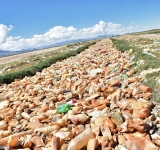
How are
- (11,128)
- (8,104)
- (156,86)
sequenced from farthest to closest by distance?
(8,104), (156,86), (11,128)

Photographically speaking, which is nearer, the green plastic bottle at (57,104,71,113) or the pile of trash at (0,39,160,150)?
the pile of trash at (0,39,160,150)

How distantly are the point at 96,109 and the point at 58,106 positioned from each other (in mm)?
1115

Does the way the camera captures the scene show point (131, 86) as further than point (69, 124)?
Yes

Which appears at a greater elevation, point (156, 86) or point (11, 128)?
point (156, 86)

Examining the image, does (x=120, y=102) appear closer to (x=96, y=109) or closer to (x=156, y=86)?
(x=96, y=109)

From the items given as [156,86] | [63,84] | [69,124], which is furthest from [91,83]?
[69,124]

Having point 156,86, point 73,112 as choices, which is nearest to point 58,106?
point 73,112

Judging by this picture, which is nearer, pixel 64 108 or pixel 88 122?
pixel 88 122

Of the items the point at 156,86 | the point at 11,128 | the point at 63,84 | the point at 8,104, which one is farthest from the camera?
the point at 63,84

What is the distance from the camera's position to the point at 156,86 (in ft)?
15.7

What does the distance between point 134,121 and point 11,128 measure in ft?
8.59

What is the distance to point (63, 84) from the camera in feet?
22.7

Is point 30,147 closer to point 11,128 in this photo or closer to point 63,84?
point 11,128

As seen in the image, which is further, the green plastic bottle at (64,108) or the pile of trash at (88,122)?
the green plastic bottle at (64,108)
